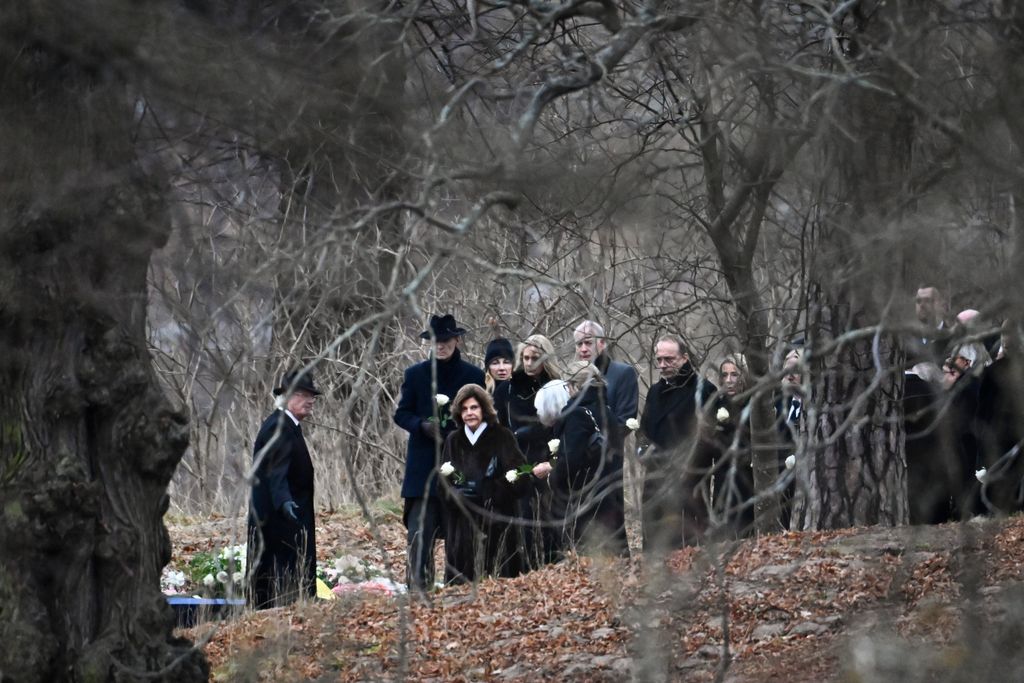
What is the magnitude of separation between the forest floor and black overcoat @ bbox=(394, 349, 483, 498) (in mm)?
1398

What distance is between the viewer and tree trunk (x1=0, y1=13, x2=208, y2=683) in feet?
20.1

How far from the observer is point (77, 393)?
6492 millimetres

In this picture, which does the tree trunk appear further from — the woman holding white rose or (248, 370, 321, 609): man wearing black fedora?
the woman holding white rose

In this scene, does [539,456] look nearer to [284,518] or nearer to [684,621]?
[284,518]

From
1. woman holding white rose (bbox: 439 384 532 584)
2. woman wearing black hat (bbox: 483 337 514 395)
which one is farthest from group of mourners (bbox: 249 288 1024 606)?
woman wearing black hat (bbox: 483 337 514 395)

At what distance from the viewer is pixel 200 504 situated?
1620 cm

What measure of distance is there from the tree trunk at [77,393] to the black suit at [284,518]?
9.09 feet

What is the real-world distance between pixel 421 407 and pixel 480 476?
0.81 meters

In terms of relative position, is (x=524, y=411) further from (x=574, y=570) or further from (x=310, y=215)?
(x=310, y=215)

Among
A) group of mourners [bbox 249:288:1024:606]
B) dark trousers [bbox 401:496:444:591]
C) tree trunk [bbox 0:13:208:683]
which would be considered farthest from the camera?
dark trousers [bbox 401:496:444:591]

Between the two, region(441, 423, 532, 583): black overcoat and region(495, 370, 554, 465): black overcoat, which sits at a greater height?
region(495, 370, 554, 465): black overcoat

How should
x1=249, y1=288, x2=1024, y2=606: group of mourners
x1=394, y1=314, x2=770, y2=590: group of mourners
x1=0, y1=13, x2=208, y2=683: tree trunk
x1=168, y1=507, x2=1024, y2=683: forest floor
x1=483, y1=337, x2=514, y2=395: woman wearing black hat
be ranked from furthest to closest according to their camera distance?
1. x1=483, y1=337, x2=514, y2=395: woman wearing black hat
2. x1=394, y1=314, x2=770, y2=590: group of mourners
3. x1=249, y1=288, x2=1024, y2=606: group of mourners
4. x1=0, y1=13, x2=208, y2=683: tree trunk
5. x1=168, y1=507, x2=1024, y2=683: forest floor

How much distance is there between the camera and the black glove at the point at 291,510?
969cm

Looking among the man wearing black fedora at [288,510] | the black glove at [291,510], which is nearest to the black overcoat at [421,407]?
the man wearing black fedora at [288,510]
